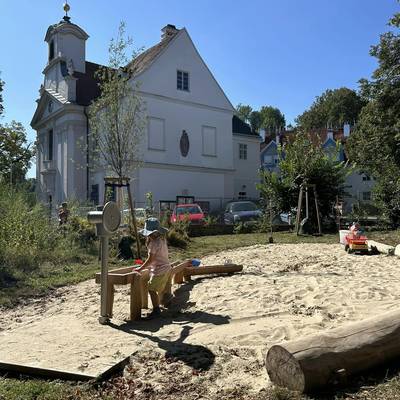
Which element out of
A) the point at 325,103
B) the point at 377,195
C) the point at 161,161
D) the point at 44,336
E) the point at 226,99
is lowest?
the point at 44,336

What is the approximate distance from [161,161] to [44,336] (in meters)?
27.6

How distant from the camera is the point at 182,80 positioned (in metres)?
35.8

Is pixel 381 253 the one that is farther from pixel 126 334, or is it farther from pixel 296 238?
pixel 126 334

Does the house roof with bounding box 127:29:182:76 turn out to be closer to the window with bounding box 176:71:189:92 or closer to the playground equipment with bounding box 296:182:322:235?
the window with bounding box 176:71:189:92

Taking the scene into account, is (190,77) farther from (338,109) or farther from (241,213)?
(338,109)

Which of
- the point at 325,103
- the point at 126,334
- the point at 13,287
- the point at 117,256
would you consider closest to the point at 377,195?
the point at 117,256

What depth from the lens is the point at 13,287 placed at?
10.2 m

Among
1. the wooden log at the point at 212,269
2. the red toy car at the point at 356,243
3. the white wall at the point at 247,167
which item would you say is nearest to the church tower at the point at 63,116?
the white wall at the point at 247,167

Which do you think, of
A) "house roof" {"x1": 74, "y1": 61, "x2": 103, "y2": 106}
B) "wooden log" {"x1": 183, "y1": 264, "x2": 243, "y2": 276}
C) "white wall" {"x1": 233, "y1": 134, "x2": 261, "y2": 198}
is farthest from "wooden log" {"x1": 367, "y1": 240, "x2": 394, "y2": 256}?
"white wall" {"x1": 233, "y1": 134, "x2": 261, "y2": 198}

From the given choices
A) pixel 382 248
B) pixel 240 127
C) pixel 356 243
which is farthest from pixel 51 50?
pixel 382 248

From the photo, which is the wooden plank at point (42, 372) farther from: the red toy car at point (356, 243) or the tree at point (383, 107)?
the tree at point (383, 107)

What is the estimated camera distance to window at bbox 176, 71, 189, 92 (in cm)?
3550

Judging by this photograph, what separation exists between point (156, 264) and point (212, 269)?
7.73 feet

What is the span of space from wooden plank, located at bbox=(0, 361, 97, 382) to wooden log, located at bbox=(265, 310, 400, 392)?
180 centimetres
